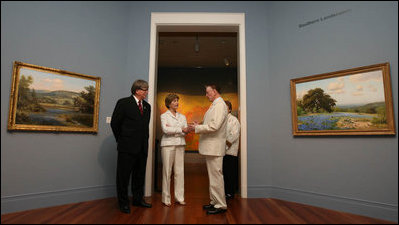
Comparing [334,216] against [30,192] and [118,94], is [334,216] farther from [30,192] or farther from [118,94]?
[30,192]

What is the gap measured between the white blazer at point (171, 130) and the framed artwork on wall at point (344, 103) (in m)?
1.96

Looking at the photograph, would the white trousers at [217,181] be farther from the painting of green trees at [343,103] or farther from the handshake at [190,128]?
the painting of green trees at [343,103]

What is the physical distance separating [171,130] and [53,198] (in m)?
2.06

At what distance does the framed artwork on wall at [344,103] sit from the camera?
3.04 meters

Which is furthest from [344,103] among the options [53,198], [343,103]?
[53,198]

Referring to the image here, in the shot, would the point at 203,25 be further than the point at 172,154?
Yes

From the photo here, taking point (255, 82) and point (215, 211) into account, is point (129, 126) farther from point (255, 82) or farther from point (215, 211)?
point (255, 82)

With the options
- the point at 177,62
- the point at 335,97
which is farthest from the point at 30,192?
the point at 177,62

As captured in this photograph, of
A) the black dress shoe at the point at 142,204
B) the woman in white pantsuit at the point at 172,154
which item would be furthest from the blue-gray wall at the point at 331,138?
the black dress shoe at the point at 142,204

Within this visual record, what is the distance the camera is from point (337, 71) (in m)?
3.46

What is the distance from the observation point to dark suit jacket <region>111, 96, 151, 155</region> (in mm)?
3160

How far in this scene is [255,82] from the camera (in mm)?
4266

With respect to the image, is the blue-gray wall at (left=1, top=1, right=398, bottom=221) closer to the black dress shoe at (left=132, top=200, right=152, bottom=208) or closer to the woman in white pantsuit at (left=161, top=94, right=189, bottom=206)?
the black dress shoe at (left=132, top=200, right=152, bottom=208)

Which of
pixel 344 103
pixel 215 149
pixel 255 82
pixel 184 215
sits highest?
pixel 255 82
